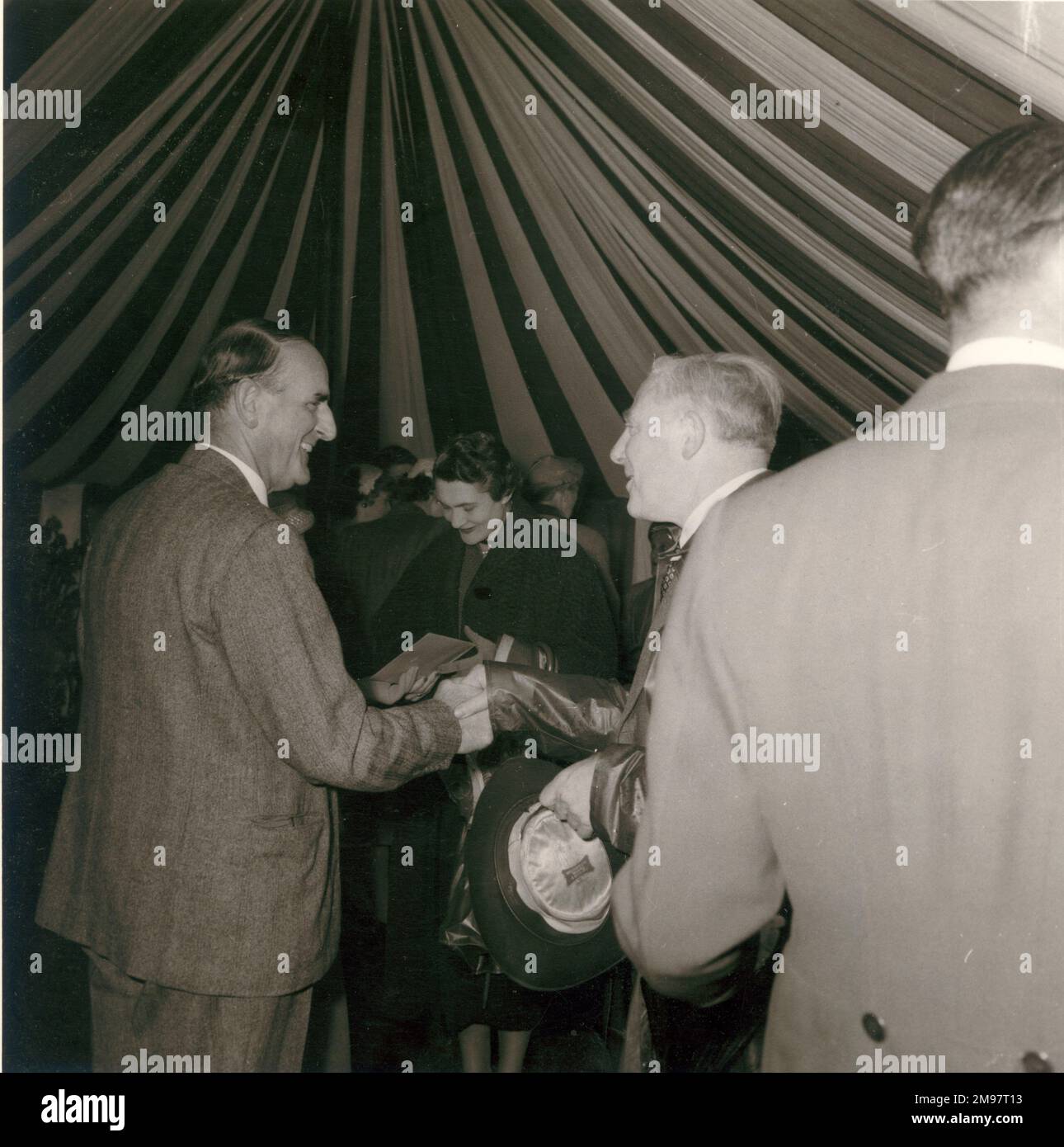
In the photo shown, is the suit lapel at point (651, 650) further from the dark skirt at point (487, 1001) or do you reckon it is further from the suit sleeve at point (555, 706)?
the dark skirt at point (487, 1001)

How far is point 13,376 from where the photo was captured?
73.8 inches

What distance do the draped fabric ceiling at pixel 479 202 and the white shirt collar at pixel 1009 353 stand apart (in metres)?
0.64

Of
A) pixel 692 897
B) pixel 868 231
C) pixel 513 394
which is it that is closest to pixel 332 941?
pixel 692 897

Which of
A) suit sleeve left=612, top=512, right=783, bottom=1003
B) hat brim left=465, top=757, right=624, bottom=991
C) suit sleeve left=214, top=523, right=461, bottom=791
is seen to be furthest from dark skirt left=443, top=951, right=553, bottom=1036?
suit sleeve left=612, top=512, right=783, bottom=1003

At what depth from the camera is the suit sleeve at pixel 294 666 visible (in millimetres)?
1576

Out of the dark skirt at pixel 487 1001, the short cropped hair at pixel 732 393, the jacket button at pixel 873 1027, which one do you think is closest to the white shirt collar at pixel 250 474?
the short cropped hair at pixel 732 393

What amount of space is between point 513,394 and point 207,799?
109cm

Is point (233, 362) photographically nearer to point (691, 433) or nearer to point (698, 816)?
point (691, 433)

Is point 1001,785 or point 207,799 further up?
point 1001,785

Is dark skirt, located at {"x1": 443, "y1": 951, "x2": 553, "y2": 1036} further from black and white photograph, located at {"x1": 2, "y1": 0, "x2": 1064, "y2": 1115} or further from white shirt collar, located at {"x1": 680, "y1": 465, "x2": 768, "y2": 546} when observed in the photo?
white shirt collar, located at {"x1": 680, "y1": 465, "x2": 768, "y2": 546}

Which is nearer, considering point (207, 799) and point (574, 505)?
point (207, 799)

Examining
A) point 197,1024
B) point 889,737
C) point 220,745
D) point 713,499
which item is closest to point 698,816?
point 889,737
